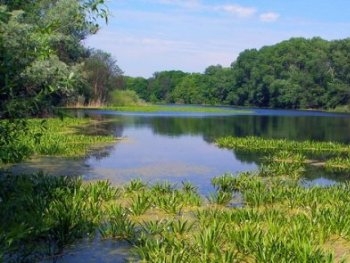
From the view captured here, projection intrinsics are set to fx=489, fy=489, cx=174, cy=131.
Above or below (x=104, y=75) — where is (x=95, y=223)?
below

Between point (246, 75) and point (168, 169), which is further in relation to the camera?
point (246, 75)

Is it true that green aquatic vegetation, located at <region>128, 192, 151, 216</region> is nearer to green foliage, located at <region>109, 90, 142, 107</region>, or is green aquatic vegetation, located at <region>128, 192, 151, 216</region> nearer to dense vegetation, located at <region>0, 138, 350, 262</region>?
dense vegetation, located at <region>0, 138, 350, 262</region>

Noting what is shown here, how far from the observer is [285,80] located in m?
126

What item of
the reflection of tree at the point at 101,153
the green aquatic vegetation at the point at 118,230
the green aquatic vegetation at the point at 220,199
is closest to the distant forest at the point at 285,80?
the reflection of tree at the point at 101,153

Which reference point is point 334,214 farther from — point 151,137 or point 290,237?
point 151,137

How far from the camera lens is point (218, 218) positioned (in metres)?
12.2

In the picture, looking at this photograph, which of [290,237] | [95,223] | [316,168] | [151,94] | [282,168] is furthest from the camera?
[151,94]

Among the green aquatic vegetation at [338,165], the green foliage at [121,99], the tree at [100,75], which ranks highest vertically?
the tree at [100,75]

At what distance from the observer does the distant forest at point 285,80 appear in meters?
117

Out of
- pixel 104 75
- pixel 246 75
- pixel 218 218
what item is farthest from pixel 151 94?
pixel 218 218

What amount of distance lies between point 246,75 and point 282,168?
415 feet

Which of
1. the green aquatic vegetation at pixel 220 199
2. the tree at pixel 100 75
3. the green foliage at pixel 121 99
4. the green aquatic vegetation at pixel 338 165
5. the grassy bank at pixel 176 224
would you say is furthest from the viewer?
the green foliage at pixel 121 99

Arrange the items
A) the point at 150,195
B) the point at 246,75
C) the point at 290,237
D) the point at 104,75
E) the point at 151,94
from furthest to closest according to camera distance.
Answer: the point at 151,94 → the point at 246,75 → the point at 104,75 → the point at 150,195 → the point at 290,237

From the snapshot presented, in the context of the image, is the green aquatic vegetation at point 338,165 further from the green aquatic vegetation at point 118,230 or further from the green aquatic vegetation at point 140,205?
the green aquatic vegetation at point 118,230
